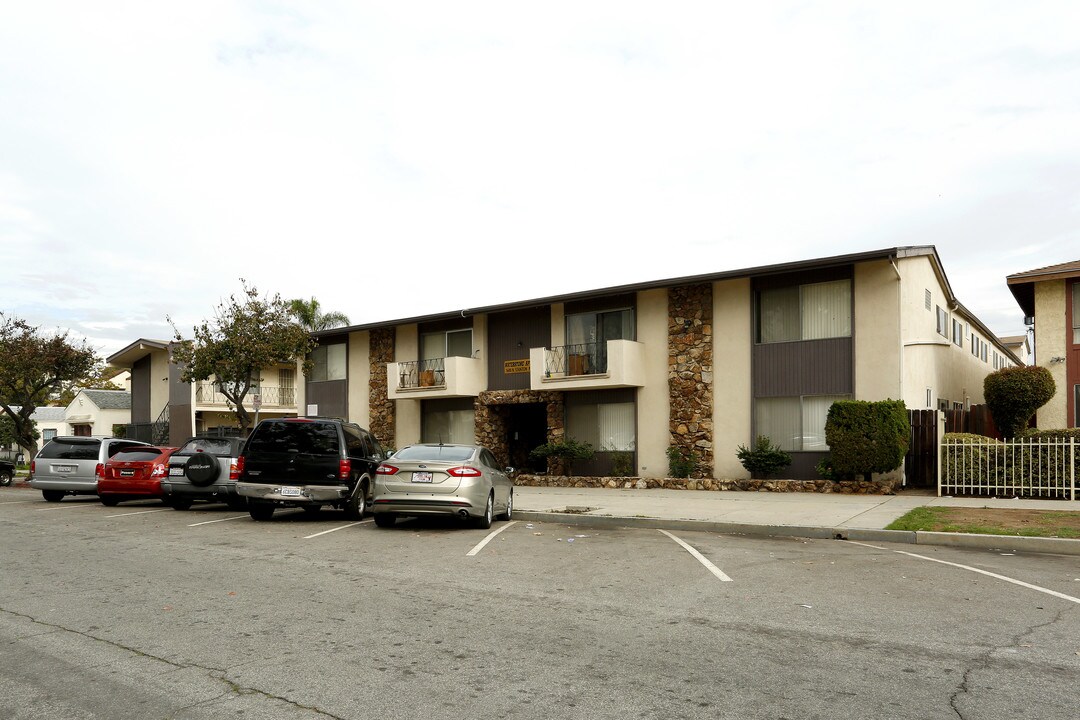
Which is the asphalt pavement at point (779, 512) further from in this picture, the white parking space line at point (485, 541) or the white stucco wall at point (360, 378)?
the white stucco wall at point (360, 378)

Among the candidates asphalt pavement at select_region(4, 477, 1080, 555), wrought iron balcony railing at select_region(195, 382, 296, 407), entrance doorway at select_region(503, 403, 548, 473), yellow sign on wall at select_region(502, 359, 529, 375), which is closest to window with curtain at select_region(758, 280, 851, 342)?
asphalt pavement at select_region(4, 477, 1080, 555)

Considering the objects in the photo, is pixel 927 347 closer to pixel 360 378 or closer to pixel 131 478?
pixel 131 478

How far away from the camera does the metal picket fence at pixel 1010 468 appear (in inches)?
661

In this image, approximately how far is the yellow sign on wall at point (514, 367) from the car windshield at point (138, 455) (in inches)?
491

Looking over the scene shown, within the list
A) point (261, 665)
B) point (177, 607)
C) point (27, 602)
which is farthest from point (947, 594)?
point (27, 602)

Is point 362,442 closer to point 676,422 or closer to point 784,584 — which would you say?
point 784,584

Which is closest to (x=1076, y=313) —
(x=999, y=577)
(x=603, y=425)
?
(x=603, y=425)

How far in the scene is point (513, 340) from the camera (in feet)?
95.6

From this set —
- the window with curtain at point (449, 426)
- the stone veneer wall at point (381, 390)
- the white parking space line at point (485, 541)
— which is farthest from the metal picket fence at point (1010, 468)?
the stone veneer wall at point (381, 390)

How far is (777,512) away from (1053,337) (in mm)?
13788

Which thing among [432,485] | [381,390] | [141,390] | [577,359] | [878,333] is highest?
[878,333]

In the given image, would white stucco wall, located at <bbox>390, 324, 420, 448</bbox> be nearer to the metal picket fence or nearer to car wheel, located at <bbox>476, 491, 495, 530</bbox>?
car wheel, located at <bbox>476, 491, 495, 530</bbox>

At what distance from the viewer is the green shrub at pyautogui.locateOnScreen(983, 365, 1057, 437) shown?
76.0 feet

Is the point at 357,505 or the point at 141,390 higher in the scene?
the point at 141,390
